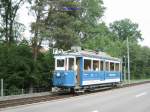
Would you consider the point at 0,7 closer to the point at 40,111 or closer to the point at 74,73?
the point at 74,73

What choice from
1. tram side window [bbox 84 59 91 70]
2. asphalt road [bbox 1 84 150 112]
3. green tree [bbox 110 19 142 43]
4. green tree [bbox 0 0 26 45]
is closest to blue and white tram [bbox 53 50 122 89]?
tram side window [bbox 84 59 91 70]

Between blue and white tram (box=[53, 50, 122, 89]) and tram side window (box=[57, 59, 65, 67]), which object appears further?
tram side window (box=[57, 59, 65, 67])

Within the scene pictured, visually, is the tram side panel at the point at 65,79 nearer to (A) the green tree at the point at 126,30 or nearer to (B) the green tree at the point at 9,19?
(B) the green tree at the point at 9,19

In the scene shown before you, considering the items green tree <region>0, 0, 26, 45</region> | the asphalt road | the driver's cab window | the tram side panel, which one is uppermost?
green tree <region>0, 0, 26, 45</region>

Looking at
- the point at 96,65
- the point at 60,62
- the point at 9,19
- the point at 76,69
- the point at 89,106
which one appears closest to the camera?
the point at 89,106

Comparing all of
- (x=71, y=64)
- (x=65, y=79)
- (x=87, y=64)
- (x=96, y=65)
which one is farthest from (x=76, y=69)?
(x=96, y=65)

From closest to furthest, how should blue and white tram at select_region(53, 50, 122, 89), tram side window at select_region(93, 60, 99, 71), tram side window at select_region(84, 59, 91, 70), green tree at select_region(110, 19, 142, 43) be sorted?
blue and white tram at select_region(53, 50, 122, 89)
tram side window at select_region(84, 59, 91, 70)
tram side window at select_region(93, 60, 99, 71)
green tree at select_region(110, 19, 142, 43)

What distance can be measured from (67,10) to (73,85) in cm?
706

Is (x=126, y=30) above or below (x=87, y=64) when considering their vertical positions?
above

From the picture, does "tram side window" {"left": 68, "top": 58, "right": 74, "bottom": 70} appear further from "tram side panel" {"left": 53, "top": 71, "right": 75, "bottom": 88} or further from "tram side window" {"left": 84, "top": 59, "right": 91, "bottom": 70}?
"tram side window" {"left": 84, "top": 59, "right": 91, "bottom": 70}

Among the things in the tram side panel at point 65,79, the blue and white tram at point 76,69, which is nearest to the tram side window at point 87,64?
the blue and white tram at point 76,69

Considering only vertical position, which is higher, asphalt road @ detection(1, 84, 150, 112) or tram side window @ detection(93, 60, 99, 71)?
tram side window @ detection(93, 60, 99, 71)

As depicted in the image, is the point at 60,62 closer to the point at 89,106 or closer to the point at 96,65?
the point at 96,65

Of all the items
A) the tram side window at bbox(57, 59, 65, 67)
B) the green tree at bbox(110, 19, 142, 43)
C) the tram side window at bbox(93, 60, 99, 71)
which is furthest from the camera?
the green tree at bbox(110, 19, 142, 43)
